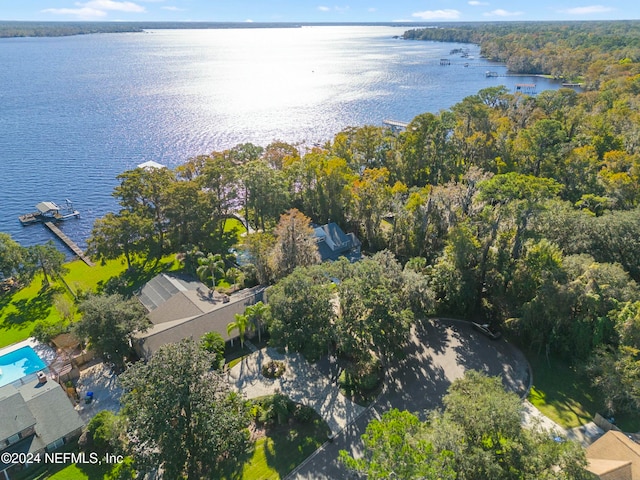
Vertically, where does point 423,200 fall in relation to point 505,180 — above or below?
below

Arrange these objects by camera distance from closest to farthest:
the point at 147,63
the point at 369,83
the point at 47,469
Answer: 1. the point at 47,469
2. the point at 369,83
3. the point at 147,63

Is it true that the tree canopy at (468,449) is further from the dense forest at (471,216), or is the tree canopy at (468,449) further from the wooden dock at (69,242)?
the wooden dock at (69,242)

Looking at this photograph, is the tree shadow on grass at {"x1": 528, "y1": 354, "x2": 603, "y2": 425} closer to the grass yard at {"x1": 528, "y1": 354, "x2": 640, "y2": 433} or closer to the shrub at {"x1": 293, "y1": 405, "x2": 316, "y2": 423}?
the grass yard at {"x1": 528, "y1": 354, "x2": 640, "y2": 433}

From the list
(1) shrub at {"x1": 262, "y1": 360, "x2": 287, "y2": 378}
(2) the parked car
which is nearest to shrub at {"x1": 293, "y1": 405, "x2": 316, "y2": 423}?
(1) shrub at {"x1": 262, "y1": 360, "x2": 287, "y2": 378}

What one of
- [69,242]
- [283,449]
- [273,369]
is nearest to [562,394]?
[283,449]

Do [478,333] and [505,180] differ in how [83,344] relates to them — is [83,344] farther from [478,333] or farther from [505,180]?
[505,180]

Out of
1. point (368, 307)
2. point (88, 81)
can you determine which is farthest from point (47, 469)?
point (88, 81)
